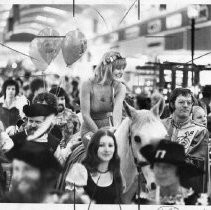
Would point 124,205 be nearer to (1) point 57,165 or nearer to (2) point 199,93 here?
(1) point 57,165

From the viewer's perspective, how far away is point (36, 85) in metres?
3.02

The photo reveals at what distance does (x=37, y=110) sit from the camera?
9.84ft

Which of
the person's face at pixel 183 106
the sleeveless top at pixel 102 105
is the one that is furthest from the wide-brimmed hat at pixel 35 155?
the person's face at pixel 183 106

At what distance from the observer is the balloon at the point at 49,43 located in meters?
3.01

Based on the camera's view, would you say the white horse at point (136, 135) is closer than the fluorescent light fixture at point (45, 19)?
Yes

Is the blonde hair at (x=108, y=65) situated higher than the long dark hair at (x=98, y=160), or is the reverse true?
the blonde hair at (x=108, y=65)

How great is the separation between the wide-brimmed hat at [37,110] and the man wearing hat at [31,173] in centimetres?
20

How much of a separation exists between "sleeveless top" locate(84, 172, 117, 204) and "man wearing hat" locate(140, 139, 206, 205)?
0.27 meters

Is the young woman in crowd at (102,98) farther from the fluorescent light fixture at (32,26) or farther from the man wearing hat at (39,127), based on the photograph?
the fluorescent light fixture at (32,26)

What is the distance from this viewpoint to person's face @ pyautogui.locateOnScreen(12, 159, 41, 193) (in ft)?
9.52

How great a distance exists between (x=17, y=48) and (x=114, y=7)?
0.74 m

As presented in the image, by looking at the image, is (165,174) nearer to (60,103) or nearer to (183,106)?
(183,106)

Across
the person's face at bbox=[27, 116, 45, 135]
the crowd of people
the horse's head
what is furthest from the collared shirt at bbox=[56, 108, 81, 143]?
the horse's head

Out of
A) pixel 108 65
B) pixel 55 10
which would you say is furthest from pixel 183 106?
pixel 55 10
